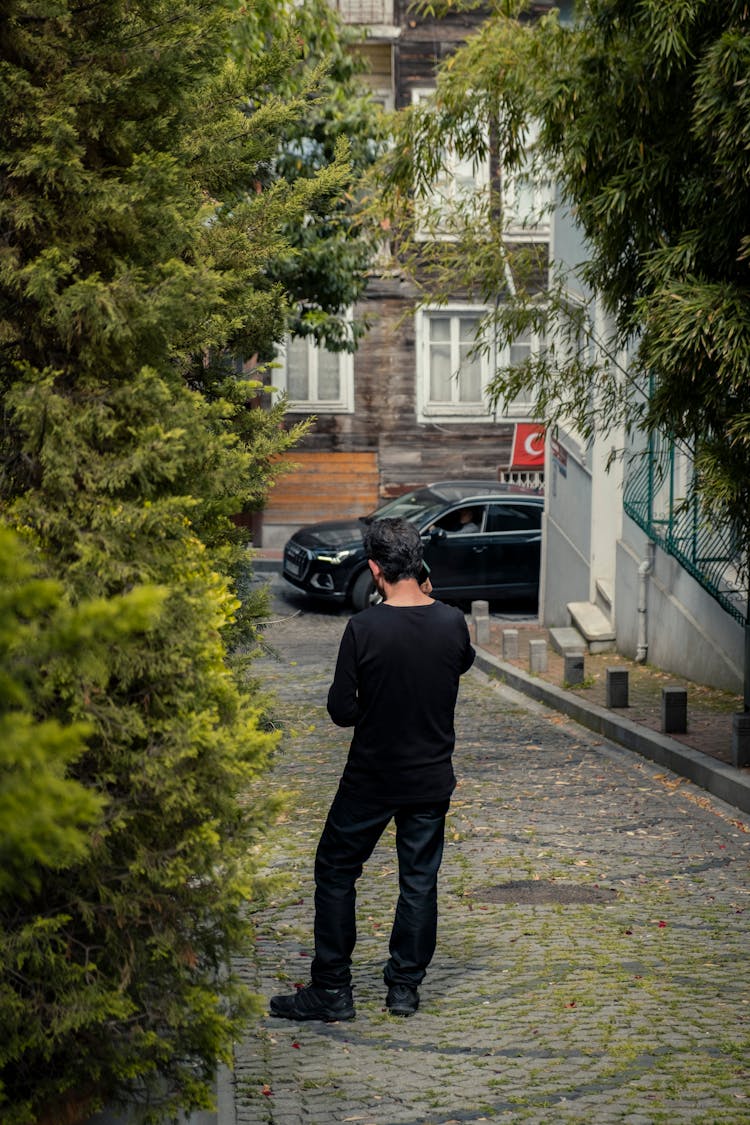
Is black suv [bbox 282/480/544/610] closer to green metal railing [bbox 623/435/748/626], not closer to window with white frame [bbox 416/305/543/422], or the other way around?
green metal railing [bbox 623/435/748/626]

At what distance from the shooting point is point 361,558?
22031 mm

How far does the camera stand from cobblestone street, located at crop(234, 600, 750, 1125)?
16.5ft

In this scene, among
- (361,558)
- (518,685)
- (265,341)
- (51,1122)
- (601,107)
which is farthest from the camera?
(361,558)

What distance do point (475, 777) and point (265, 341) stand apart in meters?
4.10

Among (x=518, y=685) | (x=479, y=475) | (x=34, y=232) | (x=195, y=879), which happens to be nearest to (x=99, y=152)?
(x=34, y=232)

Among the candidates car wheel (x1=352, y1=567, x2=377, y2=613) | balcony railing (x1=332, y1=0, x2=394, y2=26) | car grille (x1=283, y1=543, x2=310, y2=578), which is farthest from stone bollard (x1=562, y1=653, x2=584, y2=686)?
balcony railing (x1=332, y1=0, x2=394, y2=26)

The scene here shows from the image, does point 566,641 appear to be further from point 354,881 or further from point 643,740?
point 354,881

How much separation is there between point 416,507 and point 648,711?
36.4 ft

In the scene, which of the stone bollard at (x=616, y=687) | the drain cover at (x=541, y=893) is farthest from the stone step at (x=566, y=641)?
the drain cover at (x=541, y=893)

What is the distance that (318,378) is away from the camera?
3328cm

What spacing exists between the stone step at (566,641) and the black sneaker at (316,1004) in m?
11.6

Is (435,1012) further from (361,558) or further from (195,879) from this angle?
(361,558)

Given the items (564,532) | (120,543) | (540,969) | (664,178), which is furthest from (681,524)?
(120,543)

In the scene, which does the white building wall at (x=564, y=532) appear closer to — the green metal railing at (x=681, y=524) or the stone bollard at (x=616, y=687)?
the green metal railing at (x=681, y=524)
